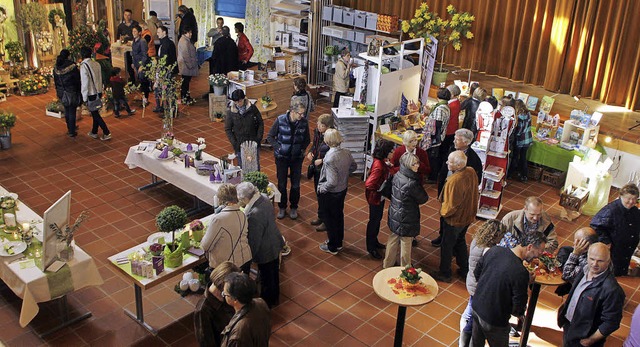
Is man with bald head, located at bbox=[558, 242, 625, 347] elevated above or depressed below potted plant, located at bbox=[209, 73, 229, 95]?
below

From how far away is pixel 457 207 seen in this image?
6.32 m

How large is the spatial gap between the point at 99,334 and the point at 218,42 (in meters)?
7.46

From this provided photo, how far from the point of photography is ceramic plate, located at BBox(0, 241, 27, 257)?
5691mm

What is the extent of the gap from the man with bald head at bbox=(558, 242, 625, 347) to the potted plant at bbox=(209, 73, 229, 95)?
7.83m

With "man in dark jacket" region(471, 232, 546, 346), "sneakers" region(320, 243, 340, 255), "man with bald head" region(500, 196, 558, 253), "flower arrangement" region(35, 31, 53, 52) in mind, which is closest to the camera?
"man in dark jacket" region(471, 232, 546, 346)

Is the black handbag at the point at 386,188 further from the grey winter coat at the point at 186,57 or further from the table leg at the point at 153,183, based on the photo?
the grey winter coat at the point at 186,57

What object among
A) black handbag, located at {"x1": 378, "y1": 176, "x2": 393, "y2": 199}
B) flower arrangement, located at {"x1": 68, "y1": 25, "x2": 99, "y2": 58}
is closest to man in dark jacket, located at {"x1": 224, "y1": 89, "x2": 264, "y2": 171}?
black handbag, located at {"x1": 378, "y1": 176, "x2": 393, "y2": 199}

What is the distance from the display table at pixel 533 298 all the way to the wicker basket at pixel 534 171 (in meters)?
4.44

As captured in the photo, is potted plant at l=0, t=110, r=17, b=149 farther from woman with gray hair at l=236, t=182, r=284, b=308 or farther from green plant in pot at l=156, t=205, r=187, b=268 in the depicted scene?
woman with gray hair at l=236, t=182, r=284, b=308

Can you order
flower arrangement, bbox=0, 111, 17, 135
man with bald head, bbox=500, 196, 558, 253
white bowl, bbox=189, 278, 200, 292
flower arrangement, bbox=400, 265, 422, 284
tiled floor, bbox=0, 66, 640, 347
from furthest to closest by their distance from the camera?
flower arrangement, bbox=0, 111, 17, 135
white bowl, bbox=189, 278, 200, 292
tiled floor, bbox=0, 66, 640, 347
man with bald head, bbox=500, 196, 558, 253
flower arrangement, bbox=400, 265, 422, 284

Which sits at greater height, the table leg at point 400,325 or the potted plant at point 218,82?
the potted plant at point 218,82

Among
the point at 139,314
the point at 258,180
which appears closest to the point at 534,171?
the point at 258,180

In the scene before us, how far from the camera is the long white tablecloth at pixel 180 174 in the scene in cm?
731

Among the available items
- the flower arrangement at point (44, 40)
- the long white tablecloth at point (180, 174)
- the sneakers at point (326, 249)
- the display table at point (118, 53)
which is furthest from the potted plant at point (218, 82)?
the sneakers at point (326, 249)
